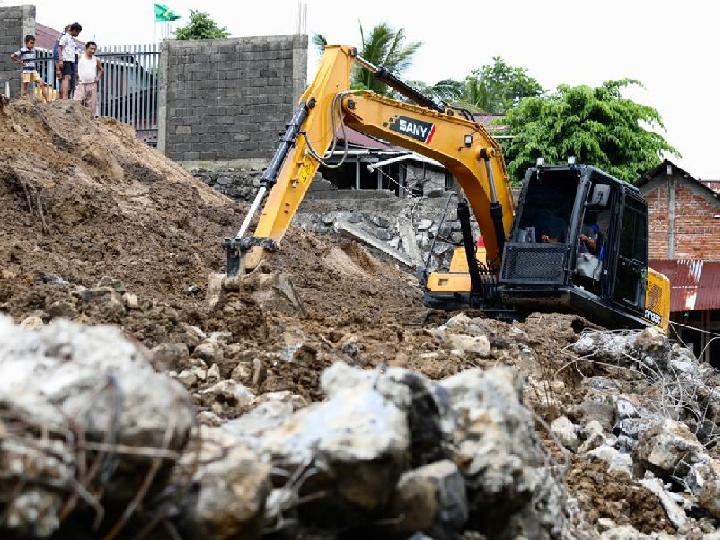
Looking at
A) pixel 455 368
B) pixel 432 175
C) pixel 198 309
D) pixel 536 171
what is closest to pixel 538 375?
pixel 455 368

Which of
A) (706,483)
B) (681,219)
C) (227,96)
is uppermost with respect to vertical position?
(227,96)

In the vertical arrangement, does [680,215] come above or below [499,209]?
below

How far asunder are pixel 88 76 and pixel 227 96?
4.69 m

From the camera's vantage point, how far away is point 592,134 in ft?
107

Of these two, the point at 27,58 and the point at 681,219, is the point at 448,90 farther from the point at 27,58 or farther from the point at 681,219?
the point at 27,58

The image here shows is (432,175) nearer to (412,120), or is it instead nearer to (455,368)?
(412,120)

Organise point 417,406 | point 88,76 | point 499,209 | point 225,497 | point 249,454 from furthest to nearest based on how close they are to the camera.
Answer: point 88,76, point 499,209, point 417,406, point 249,454, point 225,497

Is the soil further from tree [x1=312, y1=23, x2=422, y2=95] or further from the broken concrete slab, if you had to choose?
tree [x1=312, y1=23, x2=422, y2=95]

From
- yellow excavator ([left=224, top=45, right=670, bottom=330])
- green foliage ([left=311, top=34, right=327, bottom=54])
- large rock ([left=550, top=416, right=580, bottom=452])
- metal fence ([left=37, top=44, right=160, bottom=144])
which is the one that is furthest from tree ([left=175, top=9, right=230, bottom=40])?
large rock ([left=550, top=416, right=580, bottom=452])

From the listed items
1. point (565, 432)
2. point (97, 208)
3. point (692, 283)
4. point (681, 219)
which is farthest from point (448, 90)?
point (565, 432)

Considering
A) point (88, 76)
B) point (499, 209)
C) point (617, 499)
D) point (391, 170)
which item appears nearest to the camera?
point (617, 499)

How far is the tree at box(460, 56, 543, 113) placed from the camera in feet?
159

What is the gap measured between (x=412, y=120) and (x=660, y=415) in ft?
16.2

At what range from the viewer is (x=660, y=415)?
33.2 feet
